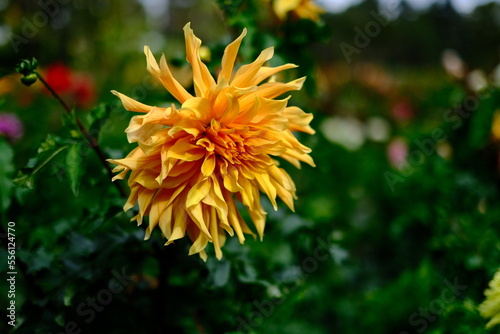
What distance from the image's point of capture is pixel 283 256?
159 cm

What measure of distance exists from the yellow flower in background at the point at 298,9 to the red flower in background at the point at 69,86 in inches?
86.2

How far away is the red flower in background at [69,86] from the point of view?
3.07 meters

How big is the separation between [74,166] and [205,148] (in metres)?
0.28

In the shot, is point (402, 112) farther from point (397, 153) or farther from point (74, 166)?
point (74, 166)

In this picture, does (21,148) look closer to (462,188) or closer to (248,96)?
(248,96)

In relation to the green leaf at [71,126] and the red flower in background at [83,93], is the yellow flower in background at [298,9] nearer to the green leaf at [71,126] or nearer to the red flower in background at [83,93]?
the green leaf at [71,126]

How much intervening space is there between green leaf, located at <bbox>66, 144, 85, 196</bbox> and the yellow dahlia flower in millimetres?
88

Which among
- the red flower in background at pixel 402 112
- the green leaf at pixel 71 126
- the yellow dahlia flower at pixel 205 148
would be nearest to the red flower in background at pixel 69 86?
the green leaf at pixel 71 126

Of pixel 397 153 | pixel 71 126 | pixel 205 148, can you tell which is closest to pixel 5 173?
pixel 71 126

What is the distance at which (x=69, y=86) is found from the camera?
124 inches

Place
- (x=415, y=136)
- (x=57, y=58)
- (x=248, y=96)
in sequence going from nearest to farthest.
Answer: (x=248, y=96), (x=415, y=136), (x=57, y=58)

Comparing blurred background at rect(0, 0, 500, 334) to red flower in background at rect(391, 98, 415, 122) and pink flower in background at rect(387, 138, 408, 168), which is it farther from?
red flower in background at rect(391, 98, 415, 122)

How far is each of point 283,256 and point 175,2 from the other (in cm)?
1239

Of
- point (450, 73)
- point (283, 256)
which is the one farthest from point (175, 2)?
point (283, 256)
